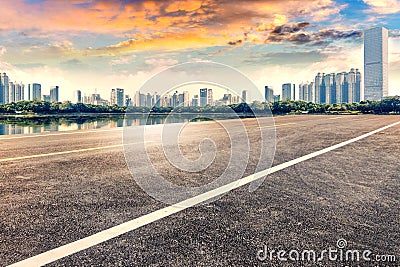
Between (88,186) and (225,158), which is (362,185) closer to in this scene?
(225,158)

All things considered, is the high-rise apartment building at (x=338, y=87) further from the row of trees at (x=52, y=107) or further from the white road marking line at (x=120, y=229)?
the white road marking line at (x=120, y=229)

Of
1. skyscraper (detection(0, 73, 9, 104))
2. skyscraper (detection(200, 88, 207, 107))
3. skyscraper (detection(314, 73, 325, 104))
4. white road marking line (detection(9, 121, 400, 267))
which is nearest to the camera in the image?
white road marking line (detection(9, 121, 400, 267))

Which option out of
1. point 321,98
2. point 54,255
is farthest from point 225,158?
point 321,98

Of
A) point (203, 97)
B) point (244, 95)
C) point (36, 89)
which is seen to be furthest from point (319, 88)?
point (244, 95)

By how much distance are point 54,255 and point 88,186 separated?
1971 millimetres

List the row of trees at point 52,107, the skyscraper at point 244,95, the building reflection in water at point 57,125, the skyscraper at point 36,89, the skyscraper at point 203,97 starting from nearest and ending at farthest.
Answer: the skyscraper at point 244,95 → the skyscraper at point 203,97 → the building reflection in water at point 57,125 → the row of trees at point 52,107 → the skyscraper at point 36,89

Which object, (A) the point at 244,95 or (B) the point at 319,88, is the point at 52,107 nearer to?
(A) the point at 244,95

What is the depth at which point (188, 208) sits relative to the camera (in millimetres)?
3512

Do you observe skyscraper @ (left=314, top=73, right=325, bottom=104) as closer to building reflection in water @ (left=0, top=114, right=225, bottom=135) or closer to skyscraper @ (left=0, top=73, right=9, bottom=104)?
skyscraper @ (left=0, top=73, right=9, bottom=104)

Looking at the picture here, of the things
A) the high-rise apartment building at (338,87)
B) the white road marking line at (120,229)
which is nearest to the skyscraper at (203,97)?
the white road marking line at (120,229)

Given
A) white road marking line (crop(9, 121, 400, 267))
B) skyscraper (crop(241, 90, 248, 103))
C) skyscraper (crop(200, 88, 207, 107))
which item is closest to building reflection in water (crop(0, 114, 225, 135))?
skyscraper (crop(200, 88, 207, 107))

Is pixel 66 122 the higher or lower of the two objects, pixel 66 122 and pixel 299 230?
the higher

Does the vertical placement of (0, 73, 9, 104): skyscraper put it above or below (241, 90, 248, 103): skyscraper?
above

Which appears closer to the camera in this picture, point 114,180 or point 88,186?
point 88,186
